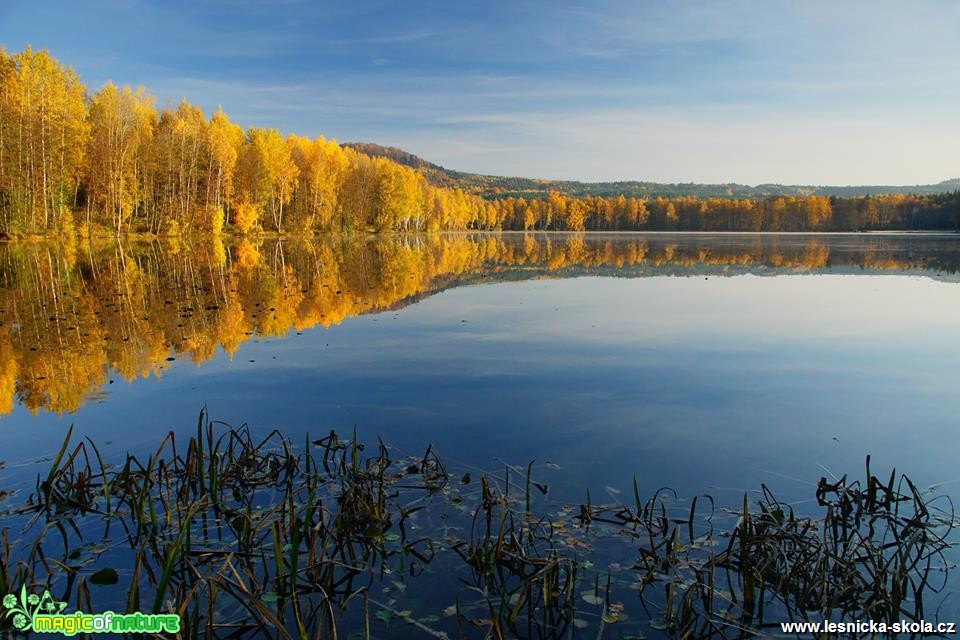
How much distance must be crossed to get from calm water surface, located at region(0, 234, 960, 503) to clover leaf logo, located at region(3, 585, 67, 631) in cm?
297

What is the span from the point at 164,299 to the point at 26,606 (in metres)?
16.5

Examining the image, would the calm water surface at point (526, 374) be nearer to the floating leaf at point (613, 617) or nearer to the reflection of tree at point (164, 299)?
the reflection of tree at point (164, 299)

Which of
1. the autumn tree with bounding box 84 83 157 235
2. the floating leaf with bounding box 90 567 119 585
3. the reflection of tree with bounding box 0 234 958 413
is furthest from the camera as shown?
the autumn tree with bounding box 84 83 157 235

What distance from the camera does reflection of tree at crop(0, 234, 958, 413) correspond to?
10500 millimetres

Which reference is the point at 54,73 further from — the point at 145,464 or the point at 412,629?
the point at 412,629

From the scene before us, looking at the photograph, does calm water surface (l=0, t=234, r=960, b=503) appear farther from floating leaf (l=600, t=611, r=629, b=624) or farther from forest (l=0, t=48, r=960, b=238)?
forest (l=0, t=48, r=960, b=238)

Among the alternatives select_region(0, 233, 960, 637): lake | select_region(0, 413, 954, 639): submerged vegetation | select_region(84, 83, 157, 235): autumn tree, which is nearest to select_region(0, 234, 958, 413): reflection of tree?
select_region(0, 233, 960, 637): lake

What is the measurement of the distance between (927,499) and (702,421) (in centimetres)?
269

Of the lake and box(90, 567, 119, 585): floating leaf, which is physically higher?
the lake

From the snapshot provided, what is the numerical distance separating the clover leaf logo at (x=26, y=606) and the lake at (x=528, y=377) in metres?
2.55

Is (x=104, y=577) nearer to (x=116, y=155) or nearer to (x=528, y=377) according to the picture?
(x=528, y=377)

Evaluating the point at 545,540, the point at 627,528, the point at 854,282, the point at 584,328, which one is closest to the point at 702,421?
the point at 627,528

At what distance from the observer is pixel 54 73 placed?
140ft

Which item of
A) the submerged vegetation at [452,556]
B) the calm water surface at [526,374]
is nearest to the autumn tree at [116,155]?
the calm water surface at [526,374]
